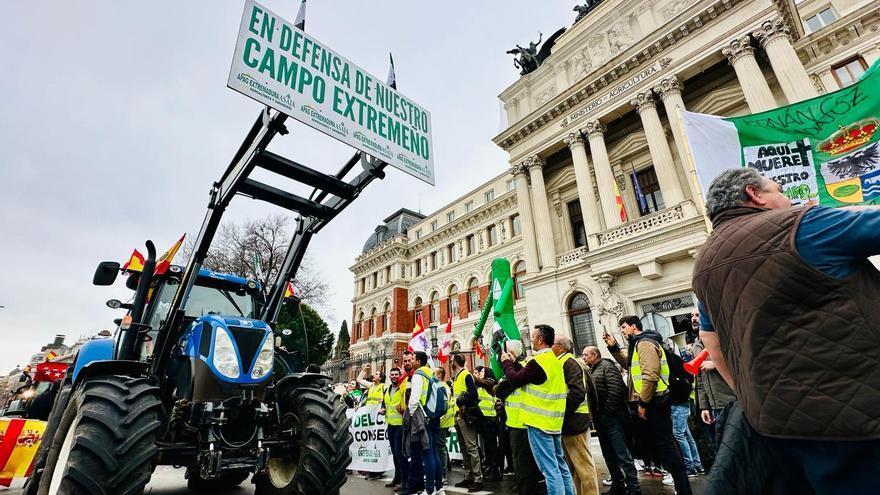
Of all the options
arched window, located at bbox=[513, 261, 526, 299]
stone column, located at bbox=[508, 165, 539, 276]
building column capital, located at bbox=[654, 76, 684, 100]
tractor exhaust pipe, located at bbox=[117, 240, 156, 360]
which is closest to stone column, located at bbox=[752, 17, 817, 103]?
building column capital, located at bbox=[654, 76, 684, 100]

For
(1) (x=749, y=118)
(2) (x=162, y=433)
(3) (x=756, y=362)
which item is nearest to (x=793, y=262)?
(3) (x=756, y=362)

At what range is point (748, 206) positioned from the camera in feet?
5.61

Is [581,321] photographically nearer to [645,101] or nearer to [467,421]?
[645,101]

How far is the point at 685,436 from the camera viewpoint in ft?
18.6

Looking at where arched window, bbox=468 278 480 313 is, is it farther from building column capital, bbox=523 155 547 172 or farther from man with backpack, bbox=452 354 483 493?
man with backpack, bbox=452 354 483 493

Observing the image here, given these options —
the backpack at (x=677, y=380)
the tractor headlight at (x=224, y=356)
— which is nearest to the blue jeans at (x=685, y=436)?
the backpack at (x=677, y=380)

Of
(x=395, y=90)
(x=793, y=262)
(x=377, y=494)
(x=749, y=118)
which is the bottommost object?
(x=377, y=494)

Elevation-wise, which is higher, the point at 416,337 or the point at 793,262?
the point at 416,337

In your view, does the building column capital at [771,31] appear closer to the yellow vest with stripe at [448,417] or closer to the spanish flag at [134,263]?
the yellow vest with stripe at [448,417]

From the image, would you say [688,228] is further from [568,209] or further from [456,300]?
[456,300]

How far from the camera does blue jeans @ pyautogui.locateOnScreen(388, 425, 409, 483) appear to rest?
233 inches

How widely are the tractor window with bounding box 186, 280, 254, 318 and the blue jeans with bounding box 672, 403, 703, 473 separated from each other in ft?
20.4

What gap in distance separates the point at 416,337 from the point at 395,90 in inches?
331

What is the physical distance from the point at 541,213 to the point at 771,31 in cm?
953
